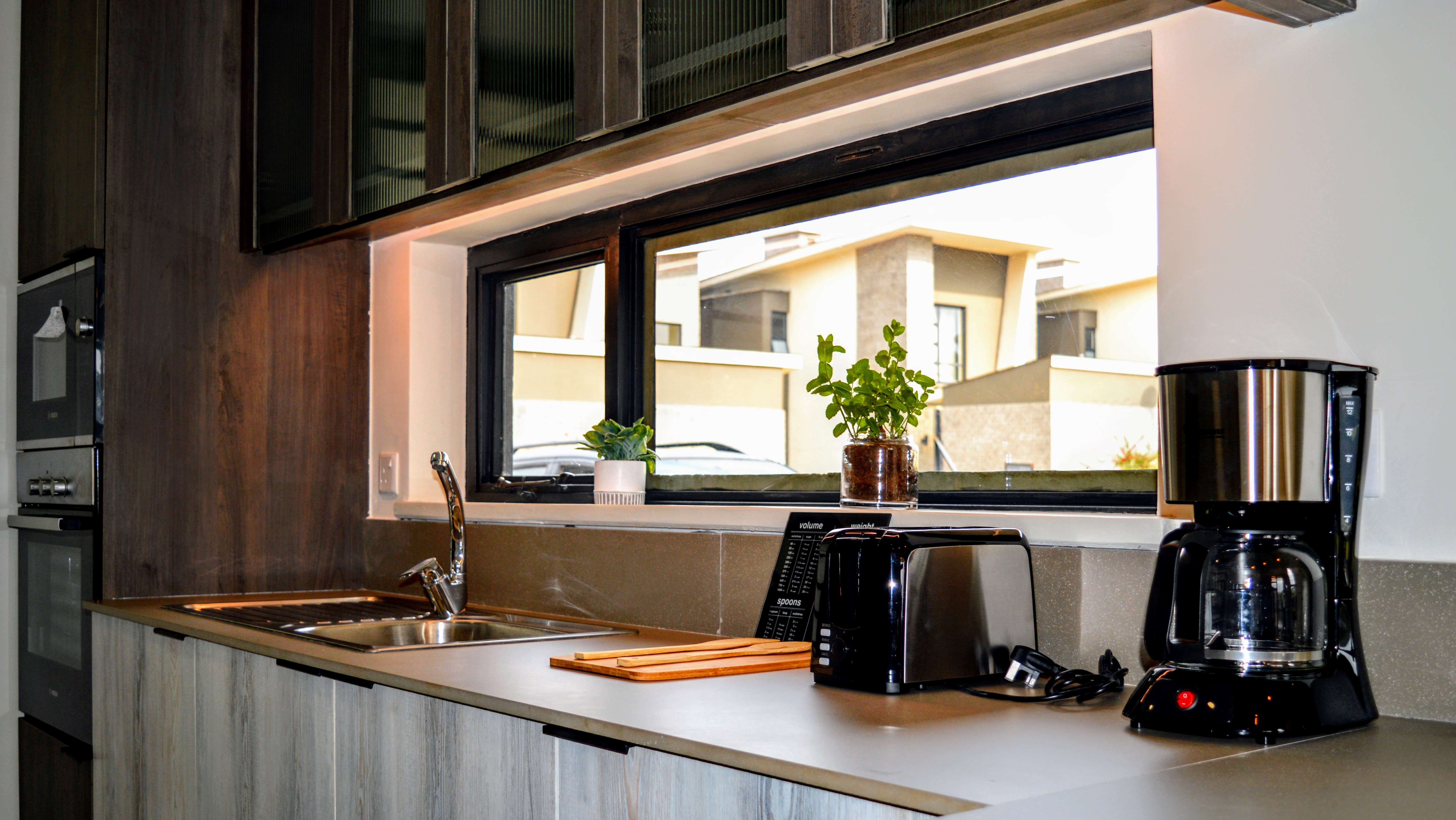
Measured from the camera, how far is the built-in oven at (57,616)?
2.84 meters

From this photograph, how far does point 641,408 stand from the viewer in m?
2.75

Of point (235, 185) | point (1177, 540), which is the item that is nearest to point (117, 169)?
point (235, 185)

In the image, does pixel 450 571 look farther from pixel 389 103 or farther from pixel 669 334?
pixel 389 103

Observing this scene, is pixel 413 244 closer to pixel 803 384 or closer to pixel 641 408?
pixel 641 408

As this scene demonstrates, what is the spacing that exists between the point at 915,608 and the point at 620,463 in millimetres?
1154

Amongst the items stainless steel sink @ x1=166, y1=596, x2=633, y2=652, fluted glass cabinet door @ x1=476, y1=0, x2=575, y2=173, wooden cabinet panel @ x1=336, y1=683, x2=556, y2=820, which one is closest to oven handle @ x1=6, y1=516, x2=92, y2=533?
stainless steel sink @ x1=166, y1=596, x2=633, y2=652

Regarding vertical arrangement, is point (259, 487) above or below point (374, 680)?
above

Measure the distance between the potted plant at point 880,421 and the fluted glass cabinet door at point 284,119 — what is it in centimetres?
139

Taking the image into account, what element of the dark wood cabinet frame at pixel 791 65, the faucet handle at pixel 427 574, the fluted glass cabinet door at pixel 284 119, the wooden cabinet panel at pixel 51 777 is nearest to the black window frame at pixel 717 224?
the dark wood cabinet frame at pixel 791 65

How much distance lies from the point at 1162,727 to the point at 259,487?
2409mm

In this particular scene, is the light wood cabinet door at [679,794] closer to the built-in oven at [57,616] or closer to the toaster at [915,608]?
the toaster at [915,608]

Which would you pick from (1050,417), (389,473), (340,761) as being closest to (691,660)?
(340,761)

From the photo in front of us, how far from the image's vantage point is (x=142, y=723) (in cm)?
259

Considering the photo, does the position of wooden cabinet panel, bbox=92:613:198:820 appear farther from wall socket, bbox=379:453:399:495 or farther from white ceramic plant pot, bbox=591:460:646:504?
white ceramic plant pot, bbox=591:460:646:504
